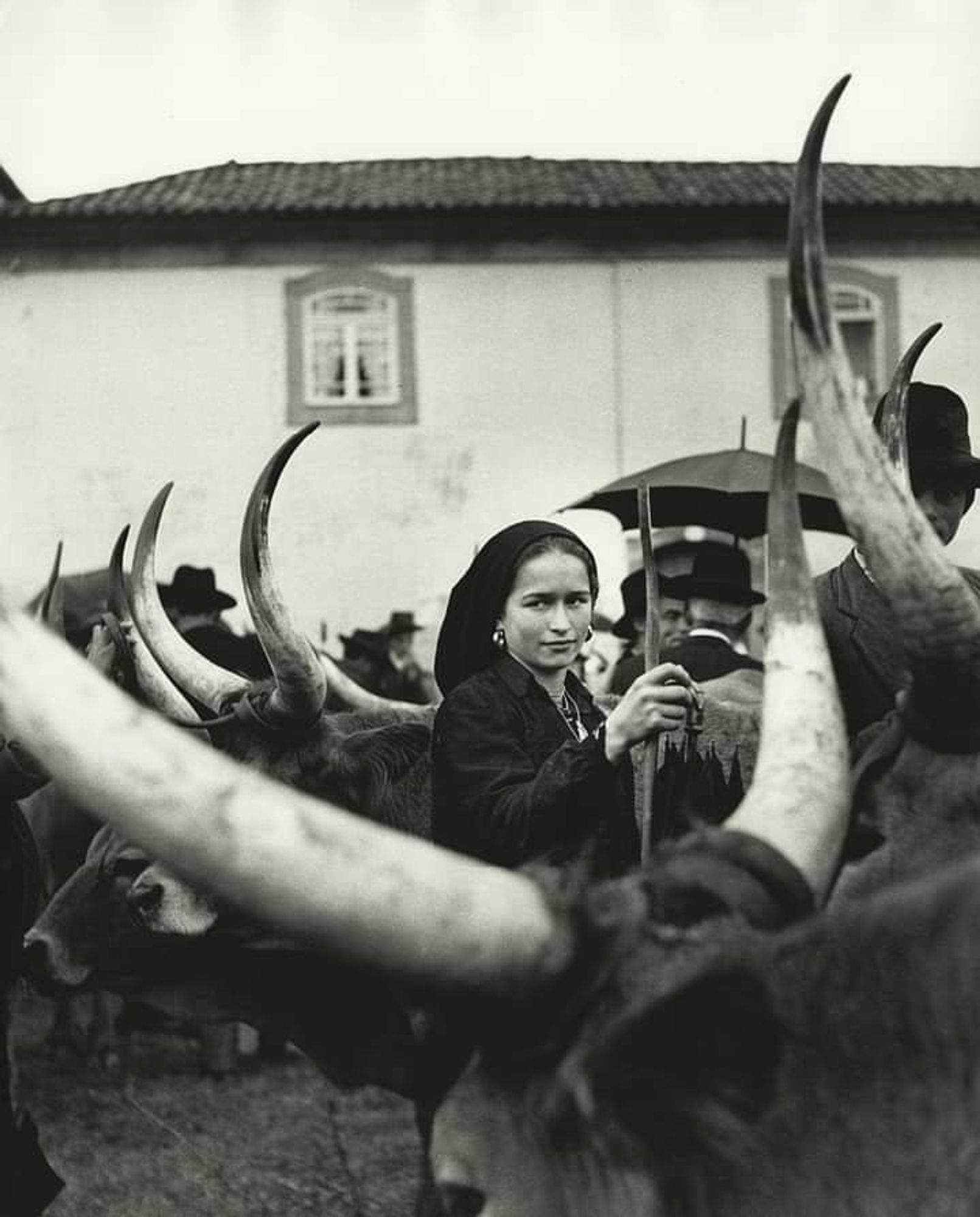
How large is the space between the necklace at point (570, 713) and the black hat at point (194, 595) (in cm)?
528

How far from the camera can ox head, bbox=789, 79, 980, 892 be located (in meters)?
2.26

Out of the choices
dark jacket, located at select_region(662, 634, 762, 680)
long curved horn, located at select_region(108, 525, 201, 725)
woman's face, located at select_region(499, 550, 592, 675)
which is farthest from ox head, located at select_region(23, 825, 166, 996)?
woman's face, located at select_region(499, 550, 592, 675)

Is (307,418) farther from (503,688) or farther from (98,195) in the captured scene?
(503,688)

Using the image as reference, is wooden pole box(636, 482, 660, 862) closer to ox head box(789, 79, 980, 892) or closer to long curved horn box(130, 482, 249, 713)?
ox head box(789, 79, 980, 892)

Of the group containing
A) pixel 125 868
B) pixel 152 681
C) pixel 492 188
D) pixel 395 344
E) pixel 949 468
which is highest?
pixel 492 188

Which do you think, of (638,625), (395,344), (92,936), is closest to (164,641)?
(92,936)

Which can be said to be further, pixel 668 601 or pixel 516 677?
pixel 668 601

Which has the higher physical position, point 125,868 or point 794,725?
point 794,725

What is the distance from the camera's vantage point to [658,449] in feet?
71.5

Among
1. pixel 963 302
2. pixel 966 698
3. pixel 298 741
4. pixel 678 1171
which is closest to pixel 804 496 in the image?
pixel 298 741

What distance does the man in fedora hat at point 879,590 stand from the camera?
10.8 ft

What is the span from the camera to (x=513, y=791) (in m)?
3.18

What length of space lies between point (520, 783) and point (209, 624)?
4.62 metres

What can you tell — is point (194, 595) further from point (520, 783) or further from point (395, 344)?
point (395, 344)
